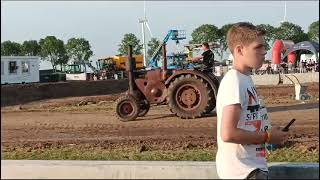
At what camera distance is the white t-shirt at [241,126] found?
9.56 ft

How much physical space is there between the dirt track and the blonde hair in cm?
443

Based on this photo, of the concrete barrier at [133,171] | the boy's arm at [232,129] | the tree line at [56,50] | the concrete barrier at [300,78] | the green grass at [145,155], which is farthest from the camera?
the tree line at [56,50]

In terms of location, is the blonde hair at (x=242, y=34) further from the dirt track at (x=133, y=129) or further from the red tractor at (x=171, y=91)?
the red tractor at (x=171, y=91)

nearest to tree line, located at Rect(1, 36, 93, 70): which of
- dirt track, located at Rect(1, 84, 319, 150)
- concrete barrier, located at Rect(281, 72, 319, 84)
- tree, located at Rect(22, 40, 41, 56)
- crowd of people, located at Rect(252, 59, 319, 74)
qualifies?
tree, located at Rect(22, 40, 41, 56)

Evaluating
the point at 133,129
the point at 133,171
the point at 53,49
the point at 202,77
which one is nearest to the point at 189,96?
the point at 202,77

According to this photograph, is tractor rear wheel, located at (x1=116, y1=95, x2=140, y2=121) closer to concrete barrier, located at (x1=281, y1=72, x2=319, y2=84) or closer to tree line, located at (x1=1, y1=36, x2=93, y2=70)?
concrete barrier, located at (x1=281, y1=72, x2=319, y2=84)

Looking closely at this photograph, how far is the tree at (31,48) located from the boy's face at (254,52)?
58010 millimetres

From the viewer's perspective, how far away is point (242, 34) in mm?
2955

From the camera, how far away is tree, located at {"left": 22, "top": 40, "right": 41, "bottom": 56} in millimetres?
59875

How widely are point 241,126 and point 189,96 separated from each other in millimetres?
10168

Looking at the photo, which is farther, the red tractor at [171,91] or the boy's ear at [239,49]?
the red tractor at [171,91]

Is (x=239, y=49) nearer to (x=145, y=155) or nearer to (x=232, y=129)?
(x=232, y=129)

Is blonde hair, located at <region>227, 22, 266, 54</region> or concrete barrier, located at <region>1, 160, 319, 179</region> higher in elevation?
blonde hair, located at <region>227, 22, 266, 54</region>

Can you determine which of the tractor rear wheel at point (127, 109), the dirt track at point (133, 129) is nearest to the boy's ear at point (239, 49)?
the dirt track at point (133, 129)
